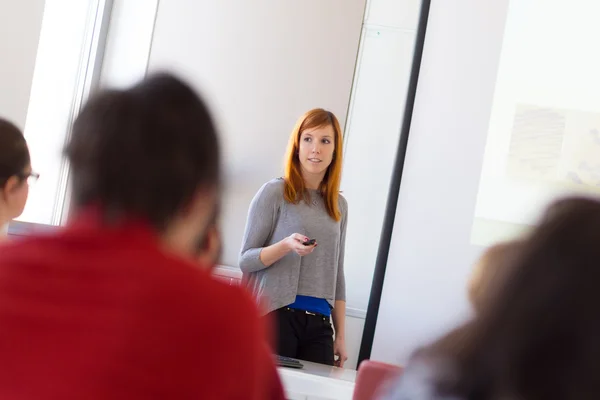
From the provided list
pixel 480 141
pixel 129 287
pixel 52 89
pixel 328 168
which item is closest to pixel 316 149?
pixel 328 168

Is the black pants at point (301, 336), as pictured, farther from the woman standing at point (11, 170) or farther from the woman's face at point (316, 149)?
the woman standing at point (11, 170)

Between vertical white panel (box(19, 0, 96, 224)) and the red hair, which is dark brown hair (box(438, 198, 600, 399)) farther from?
vertical white panel (box(19, 0, 96, 224))

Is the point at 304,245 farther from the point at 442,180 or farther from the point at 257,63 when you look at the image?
the point at 257,63

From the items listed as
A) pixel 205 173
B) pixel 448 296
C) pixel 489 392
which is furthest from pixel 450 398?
pixel 448 296

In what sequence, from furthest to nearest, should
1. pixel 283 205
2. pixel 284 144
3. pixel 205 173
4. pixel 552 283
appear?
pixel 284 144 < pixel 283 205 < pixel 205 173 < pixel 552 283

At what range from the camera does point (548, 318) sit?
771 millimetres

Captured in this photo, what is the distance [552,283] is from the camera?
0.77 meters

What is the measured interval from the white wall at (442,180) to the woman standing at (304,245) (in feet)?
1.03

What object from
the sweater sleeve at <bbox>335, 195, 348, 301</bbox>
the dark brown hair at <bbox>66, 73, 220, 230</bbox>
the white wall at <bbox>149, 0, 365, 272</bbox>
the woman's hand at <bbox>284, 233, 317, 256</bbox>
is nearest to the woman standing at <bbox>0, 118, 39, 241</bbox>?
the woman's hand at <bbox>284, 233, 317, 256</bbox>

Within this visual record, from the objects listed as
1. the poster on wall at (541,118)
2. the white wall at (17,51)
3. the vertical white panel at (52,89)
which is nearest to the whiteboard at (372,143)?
the poster on wall at (541,118)

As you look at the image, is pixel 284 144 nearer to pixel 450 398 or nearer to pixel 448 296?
pixel 448 296

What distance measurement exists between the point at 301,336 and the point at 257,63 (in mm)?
1733

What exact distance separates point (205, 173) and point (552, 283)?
16.8 inches

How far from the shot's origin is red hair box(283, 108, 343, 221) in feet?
9.52
